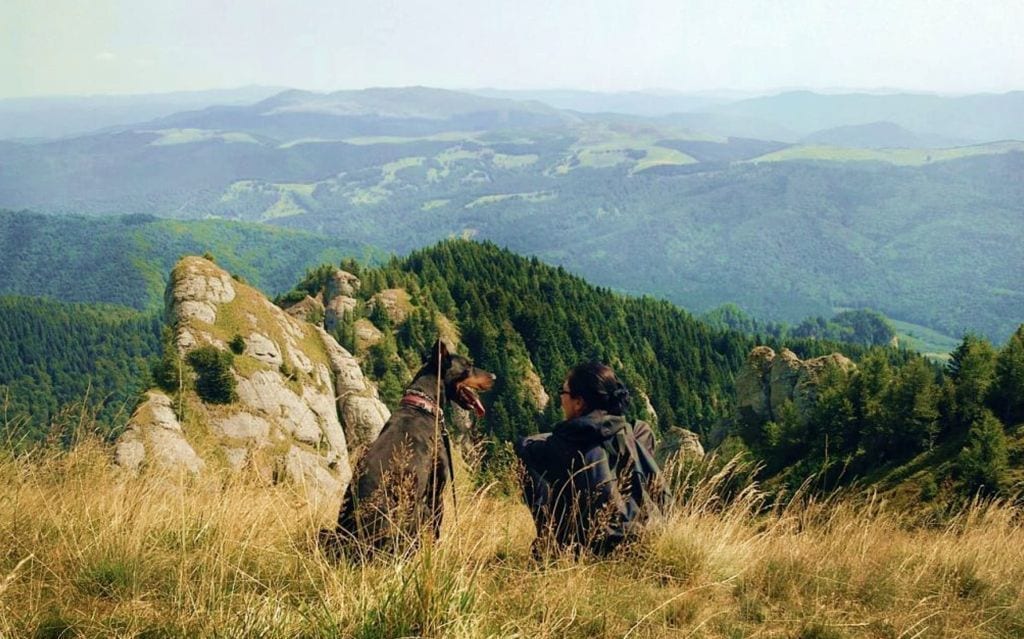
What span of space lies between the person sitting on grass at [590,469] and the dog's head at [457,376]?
63 cm

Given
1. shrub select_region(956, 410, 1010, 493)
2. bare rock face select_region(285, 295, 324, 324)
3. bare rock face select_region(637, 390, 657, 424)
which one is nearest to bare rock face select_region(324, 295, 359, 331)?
bare rock face select_region(285, 295, 324, 324)

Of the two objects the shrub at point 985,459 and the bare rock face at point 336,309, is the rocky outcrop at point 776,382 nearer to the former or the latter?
the shrub at point 985,459

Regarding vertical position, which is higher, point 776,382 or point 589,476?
point 589,476

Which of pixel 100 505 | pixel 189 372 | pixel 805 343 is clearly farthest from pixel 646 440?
pixel 805 343

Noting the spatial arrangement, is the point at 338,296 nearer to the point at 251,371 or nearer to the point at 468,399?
the point at 251,371

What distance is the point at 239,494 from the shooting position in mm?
6578

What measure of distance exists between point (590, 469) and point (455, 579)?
2.49 meters

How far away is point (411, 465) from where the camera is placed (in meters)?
5.91

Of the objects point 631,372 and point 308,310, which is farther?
point 631,372

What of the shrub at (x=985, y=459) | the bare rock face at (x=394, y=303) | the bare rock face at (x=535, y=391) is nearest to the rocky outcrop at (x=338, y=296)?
the bare rock face at (x=394, y=303)

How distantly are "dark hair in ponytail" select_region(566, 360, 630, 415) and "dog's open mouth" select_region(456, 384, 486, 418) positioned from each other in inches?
37.0

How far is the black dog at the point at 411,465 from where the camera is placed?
17.4 feet

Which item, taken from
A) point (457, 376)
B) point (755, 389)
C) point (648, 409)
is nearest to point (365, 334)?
point (755, 389)

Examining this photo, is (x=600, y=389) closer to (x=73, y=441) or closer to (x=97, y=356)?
(x=73, y=441)
